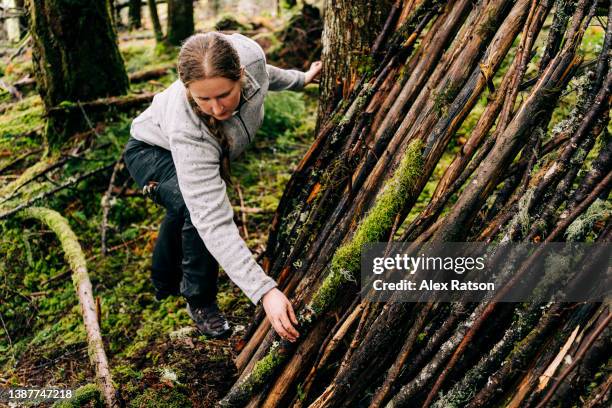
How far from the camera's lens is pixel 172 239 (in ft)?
8.68

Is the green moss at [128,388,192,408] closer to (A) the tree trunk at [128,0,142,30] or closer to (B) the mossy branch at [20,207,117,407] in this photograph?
(B) the mossy branch at [20,207,117,407]

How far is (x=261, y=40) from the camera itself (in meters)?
5.63

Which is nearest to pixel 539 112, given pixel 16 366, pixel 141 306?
pixel 141 306

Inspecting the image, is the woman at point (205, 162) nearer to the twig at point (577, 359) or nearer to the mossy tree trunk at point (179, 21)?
the twig at point (577, 359)

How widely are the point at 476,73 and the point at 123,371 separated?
2.03m

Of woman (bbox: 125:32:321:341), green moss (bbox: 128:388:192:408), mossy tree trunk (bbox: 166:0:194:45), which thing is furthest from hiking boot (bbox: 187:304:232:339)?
mossy tree trunk (bbox: 166:0:194:45)

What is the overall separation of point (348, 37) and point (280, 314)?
4.45 ft

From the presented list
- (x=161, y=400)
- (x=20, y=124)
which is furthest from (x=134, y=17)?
(x=161, y=400)

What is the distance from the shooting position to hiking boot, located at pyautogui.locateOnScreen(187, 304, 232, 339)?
2541 mm

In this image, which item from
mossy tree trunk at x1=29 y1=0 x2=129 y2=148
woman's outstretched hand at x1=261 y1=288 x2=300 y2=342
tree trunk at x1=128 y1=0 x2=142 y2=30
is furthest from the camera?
tree trunk at x1=128 y1=0 x2=142 y2=30

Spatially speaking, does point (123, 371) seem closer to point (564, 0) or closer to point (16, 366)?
point (16, 366)

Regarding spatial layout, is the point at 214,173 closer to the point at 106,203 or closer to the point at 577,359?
the point at 577,359

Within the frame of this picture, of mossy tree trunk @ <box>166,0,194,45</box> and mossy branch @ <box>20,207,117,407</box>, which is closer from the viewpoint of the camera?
mossy branch @ <box>20,207,117,407</box>

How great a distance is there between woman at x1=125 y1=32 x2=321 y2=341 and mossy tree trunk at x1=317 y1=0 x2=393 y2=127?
0.29 m
